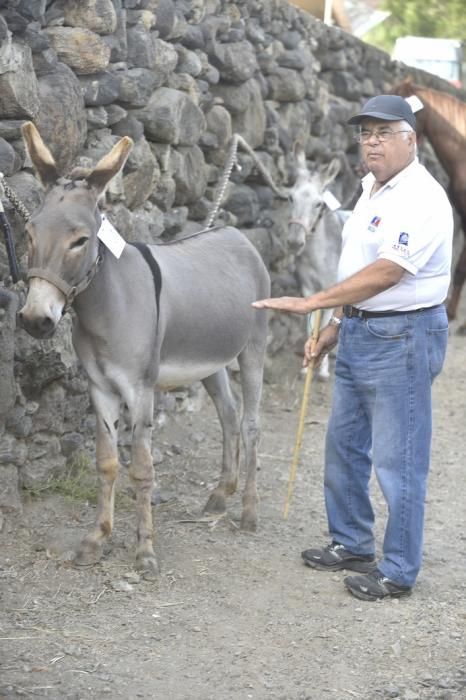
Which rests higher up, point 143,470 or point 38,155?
point 38,155

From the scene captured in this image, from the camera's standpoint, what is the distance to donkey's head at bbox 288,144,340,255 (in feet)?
27.5

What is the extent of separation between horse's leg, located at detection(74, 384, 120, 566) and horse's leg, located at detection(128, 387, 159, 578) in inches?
4.3

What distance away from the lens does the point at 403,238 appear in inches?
173

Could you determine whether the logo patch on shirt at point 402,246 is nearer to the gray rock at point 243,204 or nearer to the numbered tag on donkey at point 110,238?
the numbered tag on donkey at point 110,238

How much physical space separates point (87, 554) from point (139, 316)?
1.07 metres

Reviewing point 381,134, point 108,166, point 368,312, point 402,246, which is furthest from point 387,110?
point 108,166

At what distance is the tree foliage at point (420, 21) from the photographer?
1149 inches

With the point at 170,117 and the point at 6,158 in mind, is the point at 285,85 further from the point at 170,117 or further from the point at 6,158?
the point at 6,158

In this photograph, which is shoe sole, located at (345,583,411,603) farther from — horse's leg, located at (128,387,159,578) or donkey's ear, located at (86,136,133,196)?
donkey's ear, located at (86,136,133,196)

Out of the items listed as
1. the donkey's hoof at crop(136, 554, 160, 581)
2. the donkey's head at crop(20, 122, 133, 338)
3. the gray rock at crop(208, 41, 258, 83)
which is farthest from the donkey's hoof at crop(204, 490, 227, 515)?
the gray rock at crop(208, 41, 258, 83)

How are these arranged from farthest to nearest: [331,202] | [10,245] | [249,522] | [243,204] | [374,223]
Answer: [331,202] < [243,204] < [249,522] < [10,245] < [374,223]

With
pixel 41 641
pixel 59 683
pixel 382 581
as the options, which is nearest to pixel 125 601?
pixel 41 641

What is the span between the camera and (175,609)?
179 inches

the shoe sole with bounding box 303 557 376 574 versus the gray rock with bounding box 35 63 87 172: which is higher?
the gray rock with bounding box 35 63 87 172
